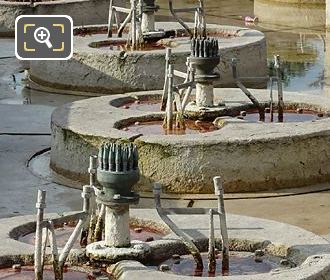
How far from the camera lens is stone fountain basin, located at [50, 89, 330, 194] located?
418 inches

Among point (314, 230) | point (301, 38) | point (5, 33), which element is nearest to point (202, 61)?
point (314, 230)

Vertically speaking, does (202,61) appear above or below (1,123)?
above

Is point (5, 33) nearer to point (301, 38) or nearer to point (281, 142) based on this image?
point (301, 38)

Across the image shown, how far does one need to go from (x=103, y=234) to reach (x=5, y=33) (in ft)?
41.4

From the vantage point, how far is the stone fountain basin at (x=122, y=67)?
50.1 feet

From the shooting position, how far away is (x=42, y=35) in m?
13.2

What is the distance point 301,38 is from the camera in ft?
63.4

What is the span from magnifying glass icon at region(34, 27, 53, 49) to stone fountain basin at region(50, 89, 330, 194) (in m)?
2.01

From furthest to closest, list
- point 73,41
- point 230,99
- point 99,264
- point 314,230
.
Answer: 1. point 73,41
2. point 230,99
3. point 314,230
4. point 99,264

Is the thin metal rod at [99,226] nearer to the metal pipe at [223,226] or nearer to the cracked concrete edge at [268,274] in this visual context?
the cracked concrete edge at [268,274]

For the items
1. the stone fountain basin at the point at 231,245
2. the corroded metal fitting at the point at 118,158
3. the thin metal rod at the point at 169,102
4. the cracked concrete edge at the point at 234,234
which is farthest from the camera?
the thin metal rod at the point at 169,102

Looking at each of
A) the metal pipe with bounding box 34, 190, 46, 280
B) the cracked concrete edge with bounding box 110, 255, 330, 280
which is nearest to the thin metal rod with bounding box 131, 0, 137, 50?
the cracked concrete edge with bounding box 110, 255, 330, 280

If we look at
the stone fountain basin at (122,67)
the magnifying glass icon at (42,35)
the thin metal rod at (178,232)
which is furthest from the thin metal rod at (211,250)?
the stone fountain basin at (122,67)

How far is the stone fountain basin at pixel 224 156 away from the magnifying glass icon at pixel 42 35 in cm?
201
